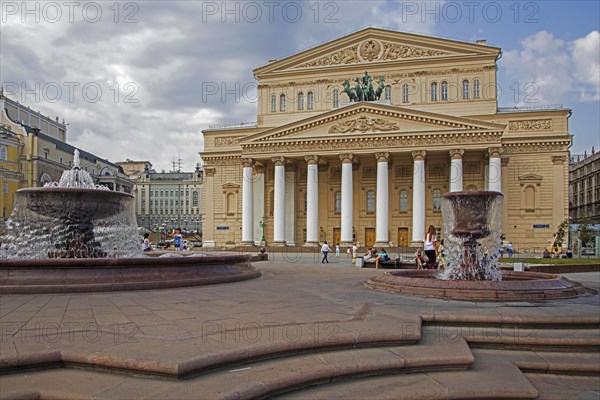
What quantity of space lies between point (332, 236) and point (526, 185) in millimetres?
18779

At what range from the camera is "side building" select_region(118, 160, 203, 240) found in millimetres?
110562

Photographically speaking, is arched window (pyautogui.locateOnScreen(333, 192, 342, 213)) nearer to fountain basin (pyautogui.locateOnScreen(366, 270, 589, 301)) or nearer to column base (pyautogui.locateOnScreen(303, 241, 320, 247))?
column base (pyautogui.locateOnScreen(303, 241, 320, 247))

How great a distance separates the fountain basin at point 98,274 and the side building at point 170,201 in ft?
327

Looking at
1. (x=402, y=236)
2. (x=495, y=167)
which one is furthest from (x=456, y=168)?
(x=402, y=236)

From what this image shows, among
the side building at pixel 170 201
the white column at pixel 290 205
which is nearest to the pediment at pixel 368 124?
the white column at pixel 290 205

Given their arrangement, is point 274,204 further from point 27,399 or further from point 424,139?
point 27,399

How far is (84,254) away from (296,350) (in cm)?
905

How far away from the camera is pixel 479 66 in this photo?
50719mm

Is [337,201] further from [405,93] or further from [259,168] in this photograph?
[405,93]

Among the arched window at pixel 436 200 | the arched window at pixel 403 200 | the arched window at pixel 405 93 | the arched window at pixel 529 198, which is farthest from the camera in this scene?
the arched window at pixel 405 93

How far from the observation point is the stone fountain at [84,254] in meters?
9.79

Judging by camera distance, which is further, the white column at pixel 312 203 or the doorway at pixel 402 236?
the doorway at pixel 402 236

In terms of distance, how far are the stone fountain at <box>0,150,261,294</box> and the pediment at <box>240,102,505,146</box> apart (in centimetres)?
3326

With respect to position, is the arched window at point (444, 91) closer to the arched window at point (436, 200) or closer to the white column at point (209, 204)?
the arched window at point (436, 200)
